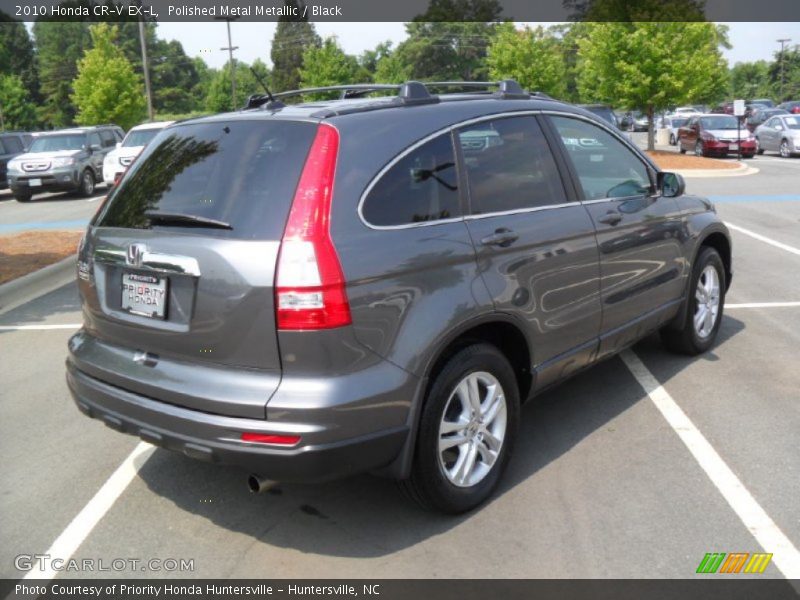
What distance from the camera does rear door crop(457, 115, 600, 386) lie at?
384cm

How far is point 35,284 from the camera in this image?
9273 mm

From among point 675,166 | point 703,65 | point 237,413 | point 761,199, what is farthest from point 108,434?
point 703,65

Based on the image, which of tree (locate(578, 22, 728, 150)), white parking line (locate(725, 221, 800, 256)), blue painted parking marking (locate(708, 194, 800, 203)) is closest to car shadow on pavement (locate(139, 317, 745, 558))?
white parking line (locate(725, 221, 800, 256))

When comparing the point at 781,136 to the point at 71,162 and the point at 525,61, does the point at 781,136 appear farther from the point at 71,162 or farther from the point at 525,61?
the point at 71,162

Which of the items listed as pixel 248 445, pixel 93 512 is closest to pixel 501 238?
pixel 248 445

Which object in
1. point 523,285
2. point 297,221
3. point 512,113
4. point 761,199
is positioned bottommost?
point 761,199

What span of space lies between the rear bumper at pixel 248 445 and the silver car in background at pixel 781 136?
29735 mm

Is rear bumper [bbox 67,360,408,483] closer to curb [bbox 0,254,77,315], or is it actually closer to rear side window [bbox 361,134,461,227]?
rear side window [bbox 361,134,461,227]

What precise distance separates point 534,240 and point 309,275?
141 centimetres

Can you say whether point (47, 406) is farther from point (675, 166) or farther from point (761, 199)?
point (675, 166)

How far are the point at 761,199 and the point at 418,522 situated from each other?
556 inches

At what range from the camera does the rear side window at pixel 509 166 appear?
3.90 metres

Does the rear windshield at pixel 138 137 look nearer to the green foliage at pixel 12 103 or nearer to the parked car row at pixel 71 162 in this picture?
the parked car row at pixel 71 162

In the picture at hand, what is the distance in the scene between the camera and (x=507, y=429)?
3.99 meters
